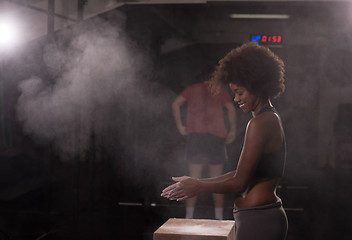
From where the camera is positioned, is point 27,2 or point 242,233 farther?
point 27,2

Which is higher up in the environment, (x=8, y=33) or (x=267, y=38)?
(x=267, y=38)

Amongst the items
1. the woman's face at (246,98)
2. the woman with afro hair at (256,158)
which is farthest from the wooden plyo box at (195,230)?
the woman's face at (246,98)

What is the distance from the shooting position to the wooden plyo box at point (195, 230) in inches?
65.8

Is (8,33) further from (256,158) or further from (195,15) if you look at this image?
(195,15)

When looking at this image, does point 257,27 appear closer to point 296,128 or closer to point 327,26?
point 327,26

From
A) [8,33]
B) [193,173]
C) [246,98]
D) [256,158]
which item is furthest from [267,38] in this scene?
[256,158]

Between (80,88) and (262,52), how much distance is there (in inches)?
123

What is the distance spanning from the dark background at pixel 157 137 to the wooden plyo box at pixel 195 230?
2.11 metres

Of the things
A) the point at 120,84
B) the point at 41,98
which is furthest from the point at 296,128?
the point at 41,98

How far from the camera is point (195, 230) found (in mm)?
1749

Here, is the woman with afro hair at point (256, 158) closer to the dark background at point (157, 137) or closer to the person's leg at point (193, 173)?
the person's leg at point (193, 173)

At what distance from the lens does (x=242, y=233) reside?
161 cm

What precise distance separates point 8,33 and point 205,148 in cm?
181

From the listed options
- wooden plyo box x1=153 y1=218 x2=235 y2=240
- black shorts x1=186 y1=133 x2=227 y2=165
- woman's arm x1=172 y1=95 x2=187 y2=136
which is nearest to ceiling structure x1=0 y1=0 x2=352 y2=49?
woman's arm x1=172 y1=95 x2=187 y2=136
